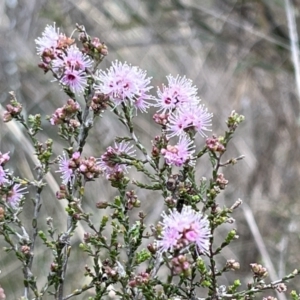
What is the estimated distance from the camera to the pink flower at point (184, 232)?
825 millimetres

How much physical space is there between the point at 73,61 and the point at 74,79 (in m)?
0.04

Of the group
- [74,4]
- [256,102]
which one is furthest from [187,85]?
[256,102]

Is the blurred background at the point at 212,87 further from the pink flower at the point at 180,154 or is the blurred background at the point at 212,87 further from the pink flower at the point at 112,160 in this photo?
the pink flower at the point at 180,154

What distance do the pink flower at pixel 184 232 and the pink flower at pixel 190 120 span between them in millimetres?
220

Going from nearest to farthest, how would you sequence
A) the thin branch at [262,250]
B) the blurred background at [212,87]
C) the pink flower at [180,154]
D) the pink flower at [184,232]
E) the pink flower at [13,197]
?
the pink flower at [184,232]
the pink flower at [180,154]
the pink flower at [13,197]
the thin branch at [262,250]
the blurred background at [212,87]

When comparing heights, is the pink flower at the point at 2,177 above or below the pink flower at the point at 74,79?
below

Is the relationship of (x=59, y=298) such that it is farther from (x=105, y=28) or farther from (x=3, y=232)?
(x=105, y=28)

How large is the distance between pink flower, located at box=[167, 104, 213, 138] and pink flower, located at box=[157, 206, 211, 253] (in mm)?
220

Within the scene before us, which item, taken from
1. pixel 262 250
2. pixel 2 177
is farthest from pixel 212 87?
pixel 2 177

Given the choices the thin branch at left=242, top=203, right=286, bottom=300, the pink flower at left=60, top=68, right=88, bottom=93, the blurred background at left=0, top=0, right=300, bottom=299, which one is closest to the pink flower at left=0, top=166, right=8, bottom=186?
the pink flower at left=60, top=68, right=88, bottom=93

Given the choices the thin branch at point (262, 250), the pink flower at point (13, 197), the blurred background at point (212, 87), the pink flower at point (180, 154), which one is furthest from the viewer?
the blurred background at point (212, 87)

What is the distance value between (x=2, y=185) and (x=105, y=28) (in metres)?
3.22

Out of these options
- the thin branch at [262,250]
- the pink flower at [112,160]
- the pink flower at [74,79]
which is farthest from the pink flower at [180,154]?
the thin branch at [262,250]

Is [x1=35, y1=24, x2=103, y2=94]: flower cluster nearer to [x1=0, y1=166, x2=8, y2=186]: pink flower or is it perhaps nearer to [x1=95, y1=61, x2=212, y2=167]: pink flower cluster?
[x1=95, y1=61, x2=212, y2=167]: pink flower cluster
